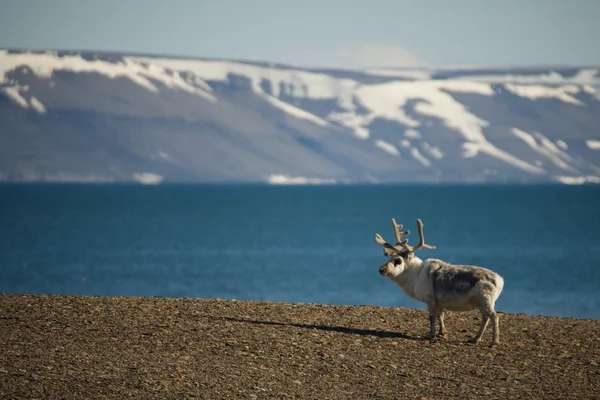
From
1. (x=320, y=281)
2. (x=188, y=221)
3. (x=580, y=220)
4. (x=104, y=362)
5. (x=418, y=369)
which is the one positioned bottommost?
(x=188, y=221)

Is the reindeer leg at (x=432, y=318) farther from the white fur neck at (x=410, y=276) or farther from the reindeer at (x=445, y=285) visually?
the white fur neck at (x=410, y=276)

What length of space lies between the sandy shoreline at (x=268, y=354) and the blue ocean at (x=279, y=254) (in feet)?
110

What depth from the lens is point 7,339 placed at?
17.7 m

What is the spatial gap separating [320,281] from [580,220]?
92.2 m

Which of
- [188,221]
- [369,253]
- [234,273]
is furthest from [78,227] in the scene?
[234,273]

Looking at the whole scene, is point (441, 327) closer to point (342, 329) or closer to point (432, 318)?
point (432, 318)

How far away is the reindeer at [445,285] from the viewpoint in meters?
19.0

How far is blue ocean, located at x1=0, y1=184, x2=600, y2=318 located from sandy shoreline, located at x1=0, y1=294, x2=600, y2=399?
33.5m

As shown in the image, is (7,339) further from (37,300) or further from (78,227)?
(78,227)

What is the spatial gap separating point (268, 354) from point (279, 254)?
84.4 meters

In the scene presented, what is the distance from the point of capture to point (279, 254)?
101812 mm

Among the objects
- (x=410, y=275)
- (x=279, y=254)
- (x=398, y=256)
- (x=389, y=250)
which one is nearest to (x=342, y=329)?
(x=410, y=275)

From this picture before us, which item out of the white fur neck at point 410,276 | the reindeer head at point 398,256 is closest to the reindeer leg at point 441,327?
the white fur neck at point 410,276

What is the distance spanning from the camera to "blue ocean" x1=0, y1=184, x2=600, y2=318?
218 feet
